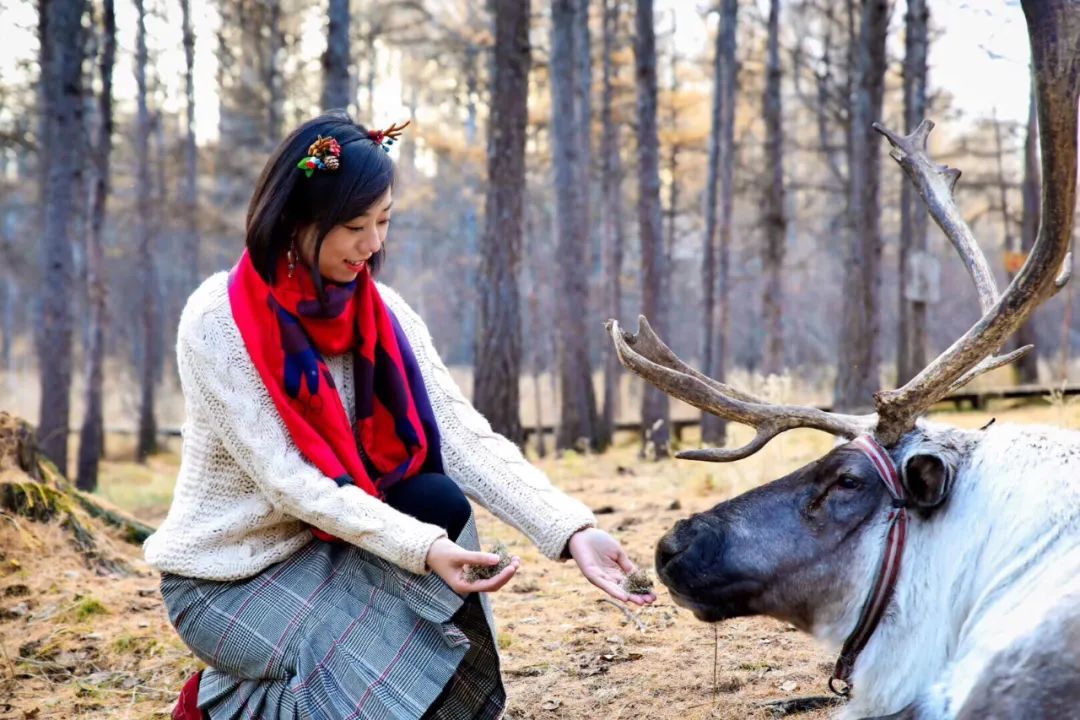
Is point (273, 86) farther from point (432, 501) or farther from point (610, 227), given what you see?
point (432, 501)

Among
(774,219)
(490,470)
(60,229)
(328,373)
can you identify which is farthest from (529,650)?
(774,219)

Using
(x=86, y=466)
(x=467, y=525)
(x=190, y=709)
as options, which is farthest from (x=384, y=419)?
(x=86, y=466)

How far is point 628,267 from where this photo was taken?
122ft

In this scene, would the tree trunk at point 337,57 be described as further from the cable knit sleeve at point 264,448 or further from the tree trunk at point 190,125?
the tree trunk at point 190,125

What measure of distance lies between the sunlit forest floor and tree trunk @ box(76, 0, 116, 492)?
7.94 m

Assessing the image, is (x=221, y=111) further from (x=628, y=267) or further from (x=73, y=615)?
(x=73, y=615)

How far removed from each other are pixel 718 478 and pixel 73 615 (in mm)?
4397

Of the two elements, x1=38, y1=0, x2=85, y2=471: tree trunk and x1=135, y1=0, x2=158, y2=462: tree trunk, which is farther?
x1=135, y1=0, x2=158, y2=462: tree trunk

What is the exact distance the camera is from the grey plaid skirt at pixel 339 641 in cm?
281

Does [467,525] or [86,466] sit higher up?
[467,525]

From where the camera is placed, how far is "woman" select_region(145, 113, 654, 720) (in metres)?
2.84

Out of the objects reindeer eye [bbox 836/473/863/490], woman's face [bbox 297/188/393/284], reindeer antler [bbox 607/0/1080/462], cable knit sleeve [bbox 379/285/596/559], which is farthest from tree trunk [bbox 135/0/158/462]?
reindeer eye [bbox 836/473/863/490]

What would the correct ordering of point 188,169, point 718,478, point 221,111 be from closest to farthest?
point 718,478 < point 188,169 < point 221,111

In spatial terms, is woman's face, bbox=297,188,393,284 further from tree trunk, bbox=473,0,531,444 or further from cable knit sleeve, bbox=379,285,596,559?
tree trunk, bbox=473,0,531,444
